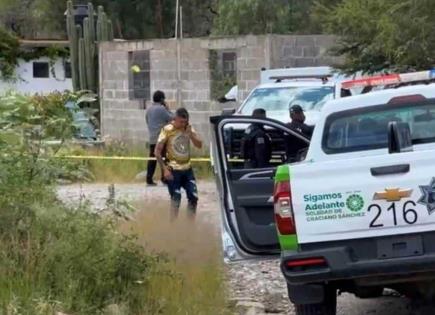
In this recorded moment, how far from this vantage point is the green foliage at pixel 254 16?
3606 cm

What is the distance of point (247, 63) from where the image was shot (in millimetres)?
21688

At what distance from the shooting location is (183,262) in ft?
30.7

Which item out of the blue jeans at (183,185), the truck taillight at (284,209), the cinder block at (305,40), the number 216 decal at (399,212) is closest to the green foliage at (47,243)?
the truck taillight at (284,209)

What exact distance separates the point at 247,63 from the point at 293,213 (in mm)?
14550

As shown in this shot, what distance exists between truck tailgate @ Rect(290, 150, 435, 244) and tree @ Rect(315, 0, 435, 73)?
7566mm

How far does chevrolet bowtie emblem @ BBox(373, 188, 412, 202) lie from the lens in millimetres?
7078

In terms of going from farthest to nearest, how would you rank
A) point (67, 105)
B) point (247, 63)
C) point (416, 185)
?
point (247, 63)
point (67, 105)
point (416, 185)

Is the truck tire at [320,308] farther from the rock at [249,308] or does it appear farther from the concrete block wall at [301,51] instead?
the concrete block wall at [301,51]

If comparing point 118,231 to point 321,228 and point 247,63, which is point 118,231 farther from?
point 247,63

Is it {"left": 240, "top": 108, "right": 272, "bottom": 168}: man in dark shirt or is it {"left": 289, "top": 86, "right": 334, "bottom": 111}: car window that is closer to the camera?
{"left": 240, "top": 108, "right": 272, "bottom": 168}: man in dark shirt

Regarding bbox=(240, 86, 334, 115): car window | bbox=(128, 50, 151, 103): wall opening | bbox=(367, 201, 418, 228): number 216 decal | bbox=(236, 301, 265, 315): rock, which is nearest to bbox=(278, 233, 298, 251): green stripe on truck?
bbox=(367, 201, 418, 228): number 216 decal

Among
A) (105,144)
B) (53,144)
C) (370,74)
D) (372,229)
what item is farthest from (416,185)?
(105,144)

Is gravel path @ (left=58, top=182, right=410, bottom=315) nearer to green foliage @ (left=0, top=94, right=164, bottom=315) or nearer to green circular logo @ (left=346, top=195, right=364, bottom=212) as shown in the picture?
green foliage @ (left=0, top=94, right=164, bottom=315)

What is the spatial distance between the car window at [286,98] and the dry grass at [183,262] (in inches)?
301
